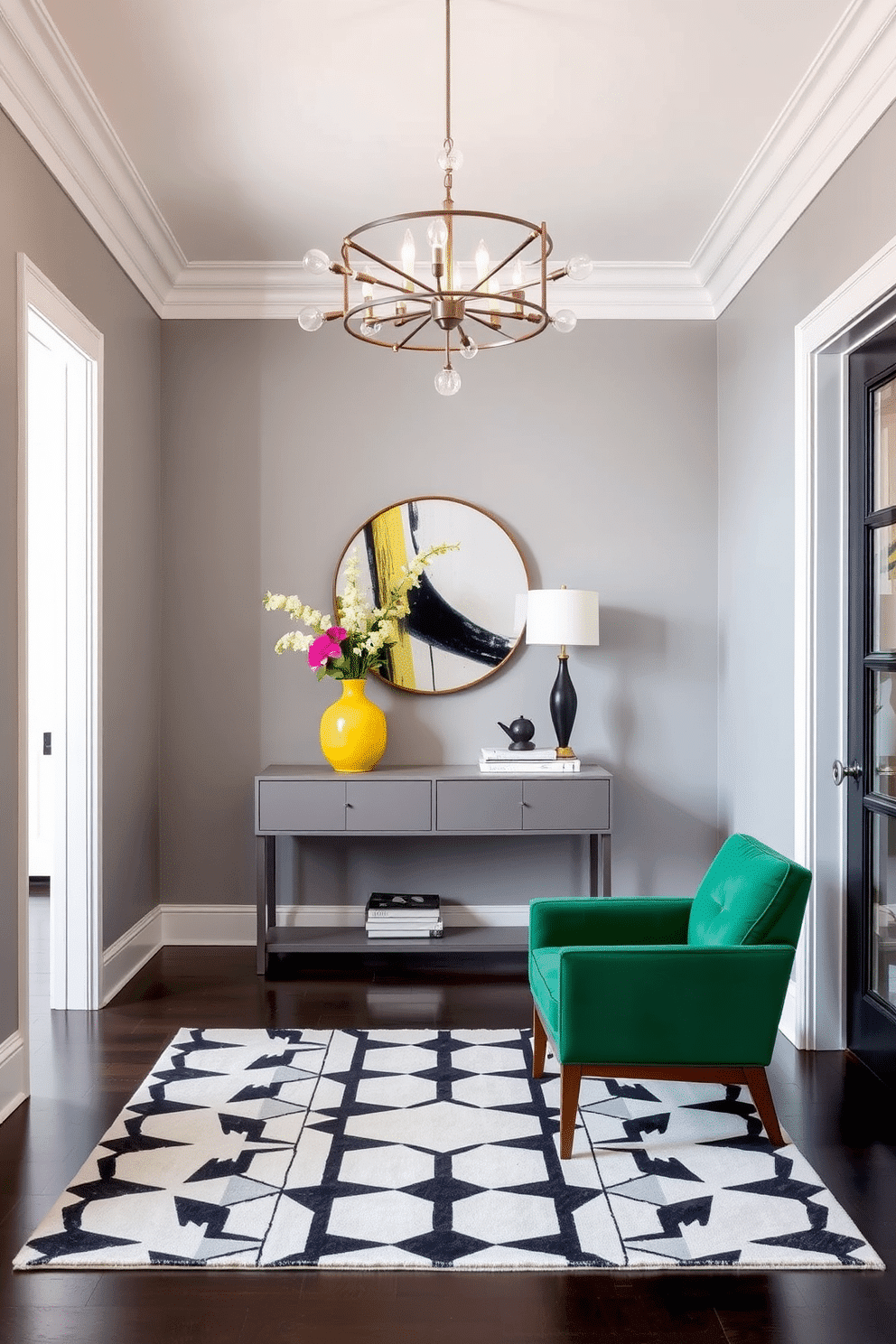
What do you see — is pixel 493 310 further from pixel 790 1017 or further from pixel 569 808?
pixel 790 1017

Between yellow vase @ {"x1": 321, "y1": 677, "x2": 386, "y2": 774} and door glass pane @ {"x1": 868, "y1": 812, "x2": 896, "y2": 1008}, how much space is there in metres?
1.95

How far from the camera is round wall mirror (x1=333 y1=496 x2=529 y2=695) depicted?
4578mm

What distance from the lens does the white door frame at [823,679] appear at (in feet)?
10.9

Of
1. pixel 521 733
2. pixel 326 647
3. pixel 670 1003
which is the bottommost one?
pixel 670 1003

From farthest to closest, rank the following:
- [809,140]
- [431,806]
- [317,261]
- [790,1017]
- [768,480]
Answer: [431,806], [768,480], [790,1017], [809,140], [317,261]

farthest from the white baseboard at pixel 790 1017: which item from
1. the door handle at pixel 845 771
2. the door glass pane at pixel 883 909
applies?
the door handle at pixel 845 771

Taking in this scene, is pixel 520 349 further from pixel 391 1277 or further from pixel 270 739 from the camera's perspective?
pixel 391 1277

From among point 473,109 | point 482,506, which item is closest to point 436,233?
point 473,109

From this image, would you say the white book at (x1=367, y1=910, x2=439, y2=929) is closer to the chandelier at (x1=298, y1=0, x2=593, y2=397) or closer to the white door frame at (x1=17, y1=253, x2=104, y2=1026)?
the white door frame at (x1=17, y1=253, x2=104, y2=1026)

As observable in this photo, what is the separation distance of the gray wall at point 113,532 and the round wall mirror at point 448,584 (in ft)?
3.07

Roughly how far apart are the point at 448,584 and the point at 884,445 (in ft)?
6.55

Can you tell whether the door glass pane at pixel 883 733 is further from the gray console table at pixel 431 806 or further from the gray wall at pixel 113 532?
the gray wall at pixel 113 532

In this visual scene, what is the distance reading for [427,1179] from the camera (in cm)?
246

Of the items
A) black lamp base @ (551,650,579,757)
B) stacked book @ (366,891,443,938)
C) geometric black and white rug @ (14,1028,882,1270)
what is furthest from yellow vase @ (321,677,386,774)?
geometric black and white rug @ (14,1028,882,1270)
